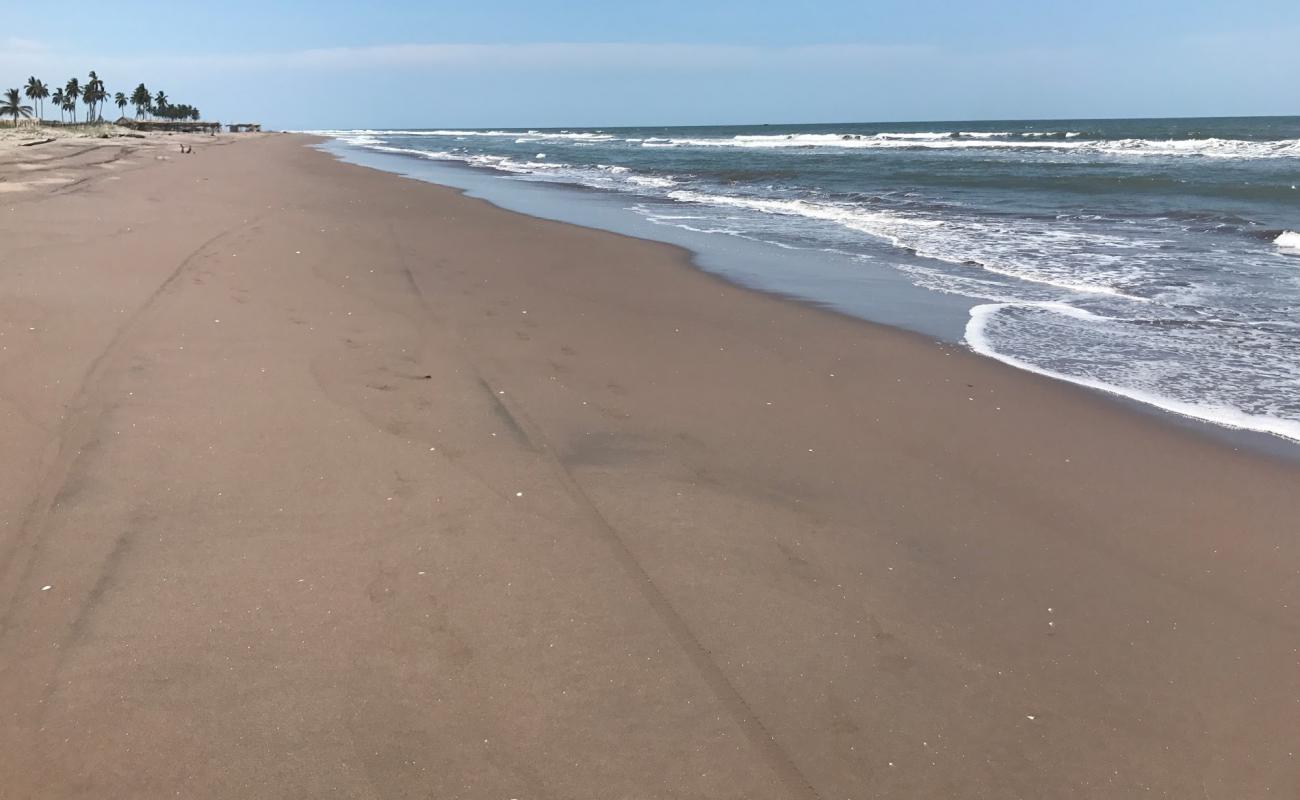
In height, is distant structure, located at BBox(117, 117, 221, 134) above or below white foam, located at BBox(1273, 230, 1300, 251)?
above

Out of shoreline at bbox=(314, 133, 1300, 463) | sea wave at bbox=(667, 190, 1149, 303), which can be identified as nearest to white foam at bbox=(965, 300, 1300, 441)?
shoreline at bbox=(314, 133, 1300, 463)

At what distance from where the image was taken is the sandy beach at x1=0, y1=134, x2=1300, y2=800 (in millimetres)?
2305

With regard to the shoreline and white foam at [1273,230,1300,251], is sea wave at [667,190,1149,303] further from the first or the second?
white foam at [1273,230,1300,251]

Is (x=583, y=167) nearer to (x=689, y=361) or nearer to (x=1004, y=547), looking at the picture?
(x=689, y=361)

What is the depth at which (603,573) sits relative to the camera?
3164mm

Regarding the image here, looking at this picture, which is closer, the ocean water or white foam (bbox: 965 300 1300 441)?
white foam (bbox: 965 300 1300 441)

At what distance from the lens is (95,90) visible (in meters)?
81.6

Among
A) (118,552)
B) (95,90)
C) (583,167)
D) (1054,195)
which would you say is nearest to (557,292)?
(118,552)

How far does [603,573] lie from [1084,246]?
12053mm

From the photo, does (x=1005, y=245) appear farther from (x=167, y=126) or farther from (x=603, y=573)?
(x=167, y=126)

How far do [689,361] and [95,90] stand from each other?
10022cm

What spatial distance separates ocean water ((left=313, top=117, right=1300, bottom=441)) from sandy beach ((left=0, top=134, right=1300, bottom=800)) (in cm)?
127

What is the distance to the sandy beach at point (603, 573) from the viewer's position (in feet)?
7.56

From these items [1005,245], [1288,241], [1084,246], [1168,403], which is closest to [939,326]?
[1168,403]
